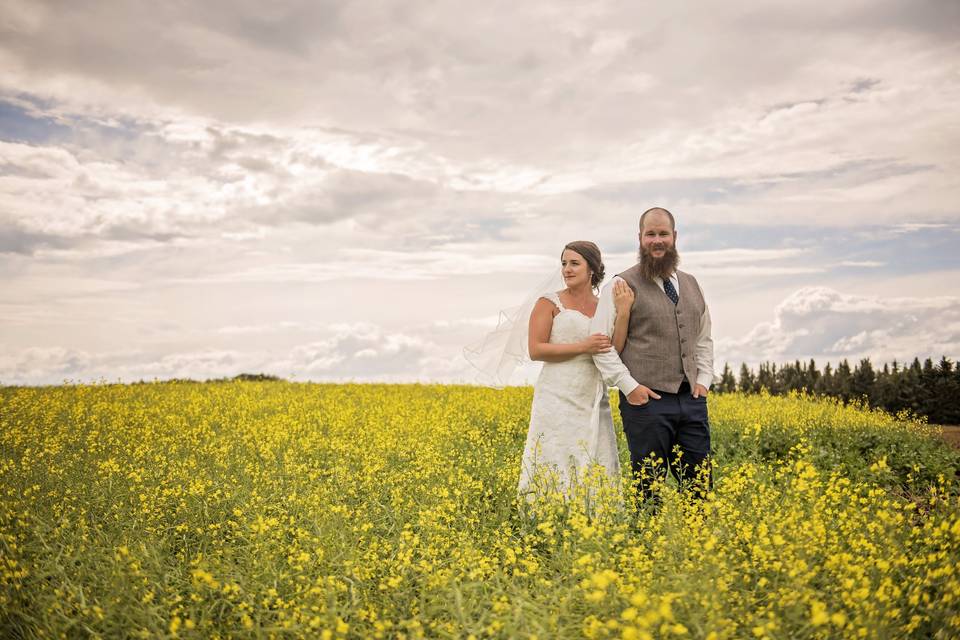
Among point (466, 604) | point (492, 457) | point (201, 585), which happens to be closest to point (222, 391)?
point (492, 457)

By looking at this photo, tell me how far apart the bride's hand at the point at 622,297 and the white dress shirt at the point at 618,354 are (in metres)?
0.03

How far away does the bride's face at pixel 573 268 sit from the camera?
570 centimetres

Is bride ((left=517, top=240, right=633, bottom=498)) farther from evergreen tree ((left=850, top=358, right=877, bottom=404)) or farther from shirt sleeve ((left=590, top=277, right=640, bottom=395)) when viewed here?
evergreen tree ((left=850, top=358, right=877, bottom=404))

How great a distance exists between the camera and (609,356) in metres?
5.30

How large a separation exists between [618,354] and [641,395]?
0.39 m

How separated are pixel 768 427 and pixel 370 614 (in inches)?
372

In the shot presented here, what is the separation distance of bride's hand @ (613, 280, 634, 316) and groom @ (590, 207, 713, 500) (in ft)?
0.13

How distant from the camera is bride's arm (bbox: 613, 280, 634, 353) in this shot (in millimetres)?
5242

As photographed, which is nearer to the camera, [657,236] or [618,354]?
[657,236]

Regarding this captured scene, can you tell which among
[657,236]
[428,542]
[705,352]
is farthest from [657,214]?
[428,542]

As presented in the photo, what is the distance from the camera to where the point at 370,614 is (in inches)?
136

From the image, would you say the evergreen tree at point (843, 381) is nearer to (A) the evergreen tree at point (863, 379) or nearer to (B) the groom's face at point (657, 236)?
(A) the evergreen tree at point (863, 379)

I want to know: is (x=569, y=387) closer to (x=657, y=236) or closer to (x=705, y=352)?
(x=705, y=352)

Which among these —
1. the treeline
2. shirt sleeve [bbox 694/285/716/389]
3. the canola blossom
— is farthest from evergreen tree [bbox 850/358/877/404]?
shirt sleeve [bbox 694/285/716/389]
